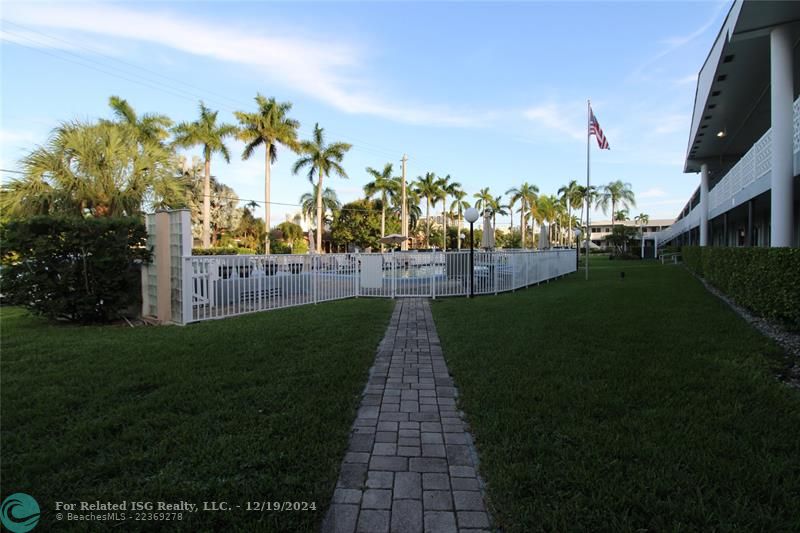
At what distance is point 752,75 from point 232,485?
14523 mm

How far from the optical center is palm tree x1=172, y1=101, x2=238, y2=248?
90.5 feet

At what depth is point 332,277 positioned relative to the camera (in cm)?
1081

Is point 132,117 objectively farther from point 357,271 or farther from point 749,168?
point 749,168

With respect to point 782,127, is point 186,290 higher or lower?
lower

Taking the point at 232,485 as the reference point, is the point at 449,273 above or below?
above

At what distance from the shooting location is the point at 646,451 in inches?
104

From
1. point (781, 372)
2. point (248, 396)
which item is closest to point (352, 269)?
point (248, 396)

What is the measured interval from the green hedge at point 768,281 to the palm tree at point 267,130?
2684cm

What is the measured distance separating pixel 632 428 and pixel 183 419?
11.0 feet

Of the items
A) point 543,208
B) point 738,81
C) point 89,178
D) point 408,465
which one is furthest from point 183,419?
point 543,208

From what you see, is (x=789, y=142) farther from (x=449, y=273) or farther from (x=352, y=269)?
(x=352, y=269)

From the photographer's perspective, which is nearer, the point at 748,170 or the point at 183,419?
the point at 183,419

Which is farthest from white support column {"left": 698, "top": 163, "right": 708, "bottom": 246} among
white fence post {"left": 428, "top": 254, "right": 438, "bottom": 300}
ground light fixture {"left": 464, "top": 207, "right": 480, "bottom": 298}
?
white fence post {"left": 428, "top": 254, "right": 438, "bottom": 300}

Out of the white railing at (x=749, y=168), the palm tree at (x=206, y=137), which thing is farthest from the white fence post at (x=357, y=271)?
the palm tree at (x=206, y=137)
